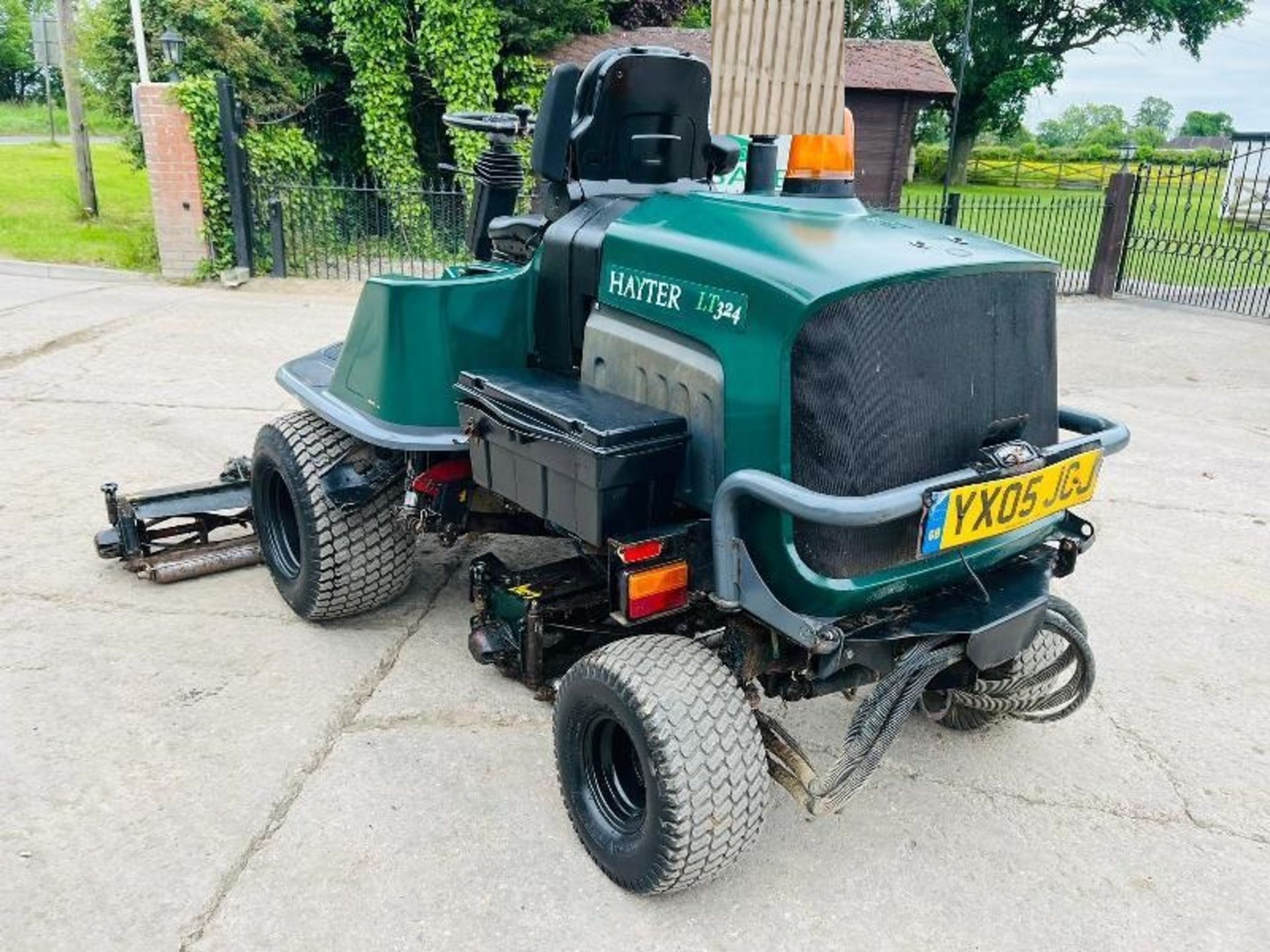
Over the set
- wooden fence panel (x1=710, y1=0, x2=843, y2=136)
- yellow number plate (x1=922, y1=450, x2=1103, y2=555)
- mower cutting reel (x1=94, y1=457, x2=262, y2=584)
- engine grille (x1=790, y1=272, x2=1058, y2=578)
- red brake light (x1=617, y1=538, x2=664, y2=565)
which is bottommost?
mower cutting reel (x1=94, y1=457, x2=262, y2=584)

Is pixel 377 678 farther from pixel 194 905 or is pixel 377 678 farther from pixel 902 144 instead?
pixel 902 144

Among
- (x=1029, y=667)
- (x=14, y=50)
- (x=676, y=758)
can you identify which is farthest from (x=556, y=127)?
(x=14, y=50)

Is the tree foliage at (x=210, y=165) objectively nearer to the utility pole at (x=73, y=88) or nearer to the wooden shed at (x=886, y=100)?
the utility pole at (x=73, y=88)

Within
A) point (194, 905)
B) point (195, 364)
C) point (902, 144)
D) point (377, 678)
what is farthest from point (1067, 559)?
point (902, 144)

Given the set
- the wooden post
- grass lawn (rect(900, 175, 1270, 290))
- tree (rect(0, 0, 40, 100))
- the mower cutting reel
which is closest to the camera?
the mower cutting reel

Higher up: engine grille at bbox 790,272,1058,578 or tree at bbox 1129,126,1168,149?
tree at bbox 1129,126,1168,149

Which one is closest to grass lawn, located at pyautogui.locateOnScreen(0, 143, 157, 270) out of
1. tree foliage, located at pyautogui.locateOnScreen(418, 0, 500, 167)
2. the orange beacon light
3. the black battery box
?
tree foliage, located at pyautogui.locateOnScreen(418, 0, 500, 167)

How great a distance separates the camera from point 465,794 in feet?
9.95

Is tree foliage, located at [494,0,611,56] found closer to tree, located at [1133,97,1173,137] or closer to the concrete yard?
the concrete yard

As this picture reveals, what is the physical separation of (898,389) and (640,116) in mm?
1509

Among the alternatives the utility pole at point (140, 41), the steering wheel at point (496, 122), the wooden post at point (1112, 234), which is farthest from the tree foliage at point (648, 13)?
the steering wheel at point (496, 122)

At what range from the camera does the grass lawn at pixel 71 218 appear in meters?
12.6

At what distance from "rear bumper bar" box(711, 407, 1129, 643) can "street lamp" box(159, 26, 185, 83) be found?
11.0m

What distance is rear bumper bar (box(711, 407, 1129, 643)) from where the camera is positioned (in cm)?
224
